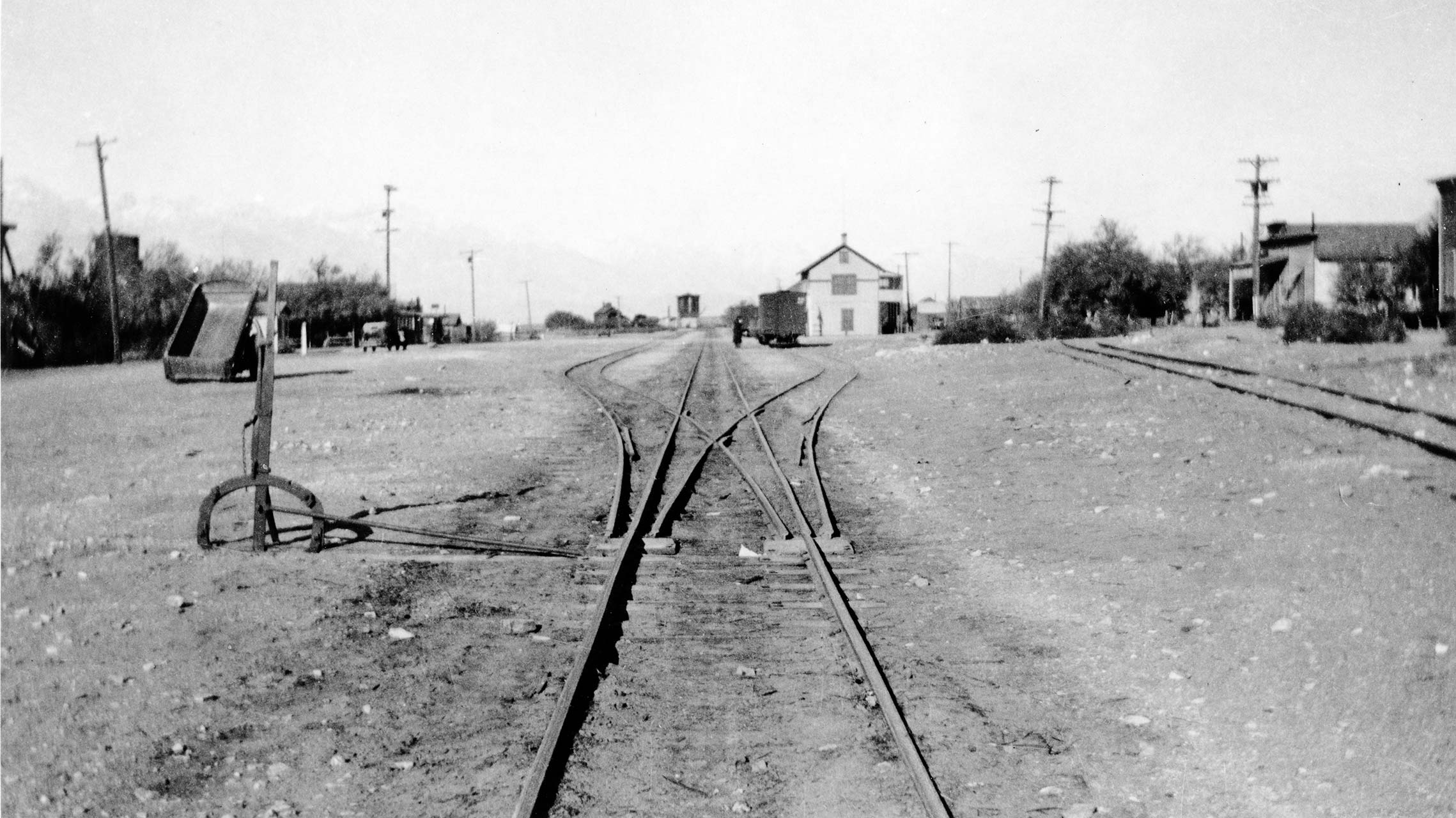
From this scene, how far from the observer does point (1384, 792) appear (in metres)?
4.02

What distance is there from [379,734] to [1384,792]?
4.07 m

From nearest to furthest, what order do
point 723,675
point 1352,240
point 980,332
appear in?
point 723,675
point 980,332
point 1352,240

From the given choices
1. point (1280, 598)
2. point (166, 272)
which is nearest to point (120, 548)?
point (1280, 598)

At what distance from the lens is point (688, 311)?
147 m

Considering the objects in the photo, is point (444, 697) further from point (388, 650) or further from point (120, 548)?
point (120, 548)

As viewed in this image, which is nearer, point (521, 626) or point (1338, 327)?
point (521, 626)

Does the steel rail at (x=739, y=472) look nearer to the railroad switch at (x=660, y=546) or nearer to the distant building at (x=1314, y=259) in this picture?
the railroad switch at (x=660, y=546)

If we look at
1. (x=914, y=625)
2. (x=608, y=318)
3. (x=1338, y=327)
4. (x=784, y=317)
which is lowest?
(x=914, y=625)

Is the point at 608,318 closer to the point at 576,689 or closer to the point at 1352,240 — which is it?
the point at 1352,240

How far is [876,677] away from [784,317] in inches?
1812

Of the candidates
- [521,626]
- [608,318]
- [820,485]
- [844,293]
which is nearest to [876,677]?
[521,626]

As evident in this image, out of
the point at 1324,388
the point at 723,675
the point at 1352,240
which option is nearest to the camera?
the point at 723,675

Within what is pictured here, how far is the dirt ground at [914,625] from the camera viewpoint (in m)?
4.23

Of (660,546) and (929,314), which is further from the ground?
(929,314)
